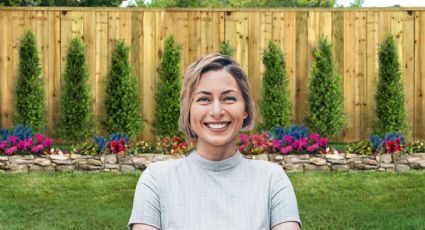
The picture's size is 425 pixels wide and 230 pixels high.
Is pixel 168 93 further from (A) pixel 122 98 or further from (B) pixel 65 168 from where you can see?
(B) pixel 65 168

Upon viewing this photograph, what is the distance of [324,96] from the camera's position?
456 inches

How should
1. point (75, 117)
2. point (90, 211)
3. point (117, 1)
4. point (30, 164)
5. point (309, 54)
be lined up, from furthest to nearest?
point (117, 1), point (309, 54), point (75, 117), point (30, 164), point (90, 211)

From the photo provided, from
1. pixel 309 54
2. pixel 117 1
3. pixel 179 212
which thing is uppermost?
pixel 117 1

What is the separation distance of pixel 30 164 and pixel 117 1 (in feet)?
28.4

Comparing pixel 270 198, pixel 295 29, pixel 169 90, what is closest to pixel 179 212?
pixel 270 198

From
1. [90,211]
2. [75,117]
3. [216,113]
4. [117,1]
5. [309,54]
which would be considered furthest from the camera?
[117,1]

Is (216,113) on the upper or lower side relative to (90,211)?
upper

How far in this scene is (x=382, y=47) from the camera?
1194 cm

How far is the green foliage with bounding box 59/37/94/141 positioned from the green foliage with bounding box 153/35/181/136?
4.02 ft

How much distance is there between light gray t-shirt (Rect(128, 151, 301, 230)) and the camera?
1985 mm

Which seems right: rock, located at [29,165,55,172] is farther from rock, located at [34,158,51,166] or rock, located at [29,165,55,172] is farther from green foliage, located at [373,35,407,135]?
green foliage, located at [373,35,407,135]

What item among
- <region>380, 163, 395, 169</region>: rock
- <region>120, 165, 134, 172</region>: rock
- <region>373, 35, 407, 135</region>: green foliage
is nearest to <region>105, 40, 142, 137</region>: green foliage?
<region>120, 165, 134, 172</region>: rock

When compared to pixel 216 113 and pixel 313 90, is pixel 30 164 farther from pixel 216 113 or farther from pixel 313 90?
pixel 216 113

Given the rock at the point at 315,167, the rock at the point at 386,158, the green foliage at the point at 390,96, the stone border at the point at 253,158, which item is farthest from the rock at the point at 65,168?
the green foliage at the point at 390,96
